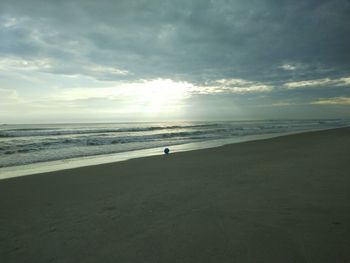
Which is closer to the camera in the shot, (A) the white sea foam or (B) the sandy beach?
(B) the sandy beach

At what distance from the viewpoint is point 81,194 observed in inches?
225

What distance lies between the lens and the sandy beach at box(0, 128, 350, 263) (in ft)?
9.87

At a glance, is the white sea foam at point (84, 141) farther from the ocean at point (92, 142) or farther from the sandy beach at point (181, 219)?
the sandy beach at point (181, 219)

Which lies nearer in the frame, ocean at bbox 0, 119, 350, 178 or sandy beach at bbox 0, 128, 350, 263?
sandy beach at bbox 0, 128, 350, 263

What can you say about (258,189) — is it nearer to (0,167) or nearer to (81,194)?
(81,194)

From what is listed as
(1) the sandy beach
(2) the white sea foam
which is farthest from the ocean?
(1) the sandy beach

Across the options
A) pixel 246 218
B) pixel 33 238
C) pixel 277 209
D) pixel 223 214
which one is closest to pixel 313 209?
pixel 277 209

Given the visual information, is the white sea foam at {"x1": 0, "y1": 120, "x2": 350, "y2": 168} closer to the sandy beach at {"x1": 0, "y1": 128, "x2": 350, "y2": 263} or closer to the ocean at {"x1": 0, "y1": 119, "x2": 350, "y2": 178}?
the ocean at {"x1": 0, "y1": 119, "x2": 350, "y2": 178}

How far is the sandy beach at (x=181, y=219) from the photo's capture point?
301 centimetres

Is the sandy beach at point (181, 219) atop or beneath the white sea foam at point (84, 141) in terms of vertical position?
atop

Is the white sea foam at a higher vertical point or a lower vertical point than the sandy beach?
lower

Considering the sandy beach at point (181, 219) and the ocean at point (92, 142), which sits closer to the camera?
the sandy beach at point (181, 219)

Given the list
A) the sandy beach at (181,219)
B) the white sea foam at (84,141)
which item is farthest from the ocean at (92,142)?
the sandy beach at (181,219)

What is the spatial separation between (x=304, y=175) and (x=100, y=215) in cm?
556
